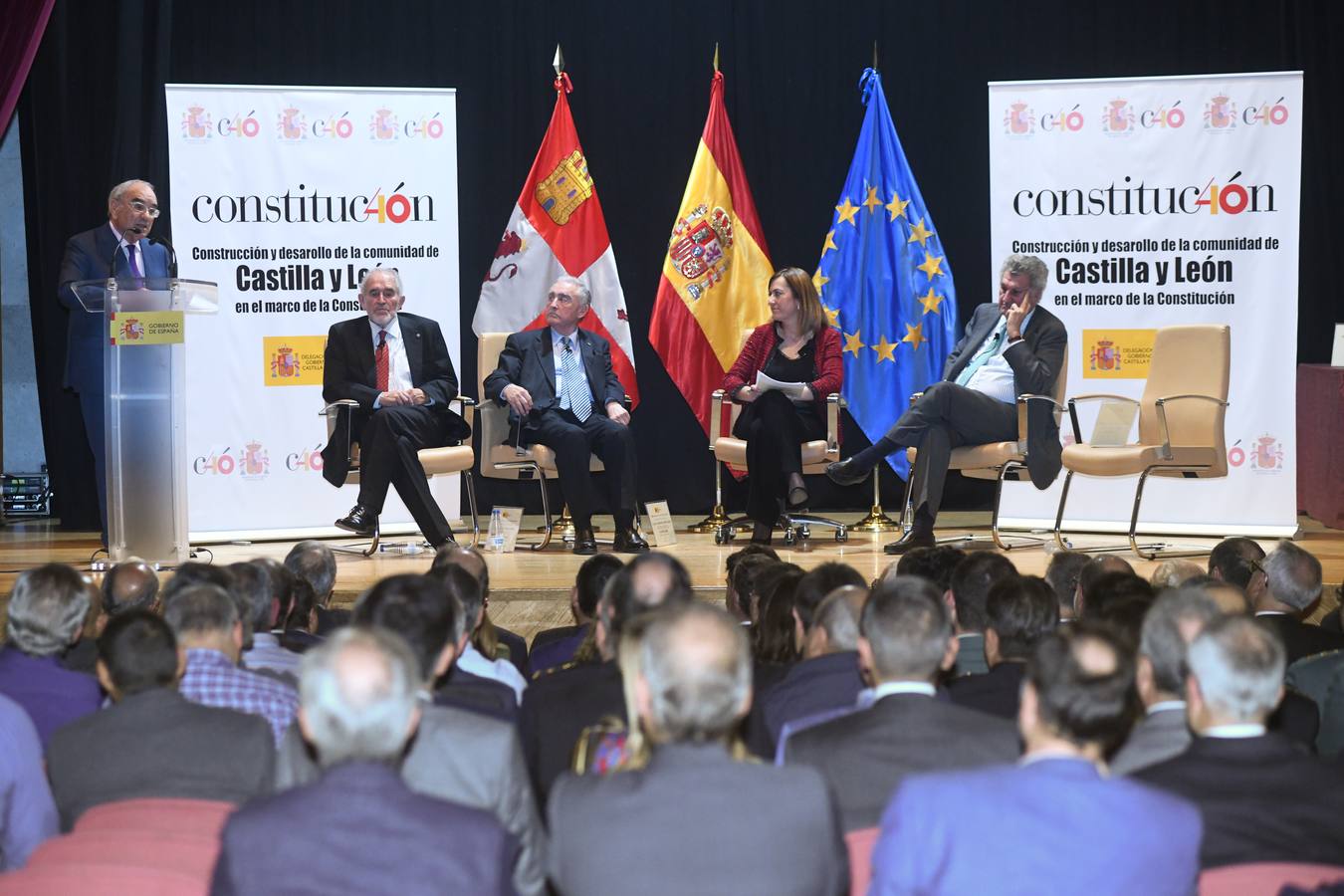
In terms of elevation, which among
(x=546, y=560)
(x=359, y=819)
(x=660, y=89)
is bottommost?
(x=546, y=560)

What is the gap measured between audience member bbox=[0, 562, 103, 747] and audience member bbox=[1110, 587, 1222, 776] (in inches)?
73.3

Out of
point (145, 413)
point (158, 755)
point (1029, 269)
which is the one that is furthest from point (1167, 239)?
point (158, 755)

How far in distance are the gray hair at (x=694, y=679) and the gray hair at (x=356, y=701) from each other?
313 millimetres

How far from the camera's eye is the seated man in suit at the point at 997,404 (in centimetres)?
678

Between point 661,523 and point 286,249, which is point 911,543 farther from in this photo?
point 286,249

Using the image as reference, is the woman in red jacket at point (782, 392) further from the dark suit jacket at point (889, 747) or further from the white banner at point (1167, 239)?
the dark suit jacket at point (889, 747)

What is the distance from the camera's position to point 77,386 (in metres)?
6.74

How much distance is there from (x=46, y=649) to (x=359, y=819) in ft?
4.65

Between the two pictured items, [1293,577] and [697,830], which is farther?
[1293,577]

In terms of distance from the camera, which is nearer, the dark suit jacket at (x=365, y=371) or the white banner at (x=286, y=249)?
the dark suit jacket at (x=365, y=371)

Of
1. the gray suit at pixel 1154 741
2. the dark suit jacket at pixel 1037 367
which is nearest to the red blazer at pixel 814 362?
the dark suit jacket at pixel 1037 367

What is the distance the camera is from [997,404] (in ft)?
22.6

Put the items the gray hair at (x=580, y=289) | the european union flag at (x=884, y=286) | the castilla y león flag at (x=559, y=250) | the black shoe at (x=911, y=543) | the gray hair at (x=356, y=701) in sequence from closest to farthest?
1. the gray hair at (x=356, y=701)
2. the black shoe at (x=911, y=543)
3. the gray hair at (x=580, y=289)
4. the european union flag at (x=884, y=286)
5. the castilla y león flag at (x=559, y=250)

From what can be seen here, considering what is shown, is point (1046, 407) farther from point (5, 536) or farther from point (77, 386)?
point (5, 536)
